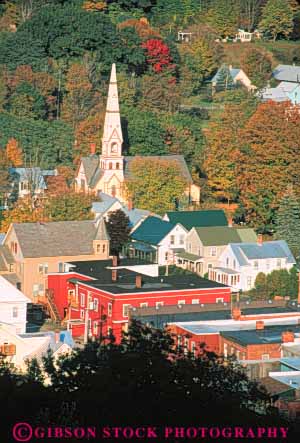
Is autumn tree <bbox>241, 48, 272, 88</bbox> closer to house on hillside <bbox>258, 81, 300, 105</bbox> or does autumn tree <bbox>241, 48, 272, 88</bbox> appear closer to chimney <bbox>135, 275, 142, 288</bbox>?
house on hillside <bbox>258, 81, 300, 105</bbox>

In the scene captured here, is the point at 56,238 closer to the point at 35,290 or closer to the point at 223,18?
the point at 35,290

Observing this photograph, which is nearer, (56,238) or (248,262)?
(248,262)

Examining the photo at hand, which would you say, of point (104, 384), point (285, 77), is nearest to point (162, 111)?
point (285, 77)

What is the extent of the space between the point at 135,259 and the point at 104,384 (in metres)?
24.9

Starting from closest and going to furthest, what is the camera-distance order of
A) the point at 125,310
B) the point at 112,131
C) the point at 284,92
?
the point at 125,310
the point at 112,131
the point at 284,92

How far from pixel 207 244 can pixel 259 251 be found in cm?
167

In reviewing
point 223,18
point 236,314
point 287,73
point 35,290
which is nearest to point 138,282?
point 236,314

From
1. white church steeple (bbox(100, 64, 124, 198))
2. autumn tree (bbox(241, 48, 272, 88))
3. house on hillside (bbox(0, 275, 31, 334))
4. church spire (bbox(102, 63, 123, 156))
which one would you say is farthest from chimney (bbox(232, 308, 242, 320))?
autumn tree (bbox(241, 48, 272, 88))

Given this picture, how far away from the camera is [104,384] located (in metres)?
23.3

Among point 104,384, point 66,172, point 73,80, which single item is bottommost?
point 104,384

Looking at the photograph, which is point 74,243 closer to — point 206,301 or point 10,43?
point 206,301

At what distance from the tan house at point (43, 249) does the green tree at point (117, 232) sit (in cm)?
75

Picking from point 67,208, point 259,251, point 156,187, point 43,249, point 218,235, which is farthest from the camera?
point 156,187

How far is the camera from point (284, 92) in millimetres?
73938
